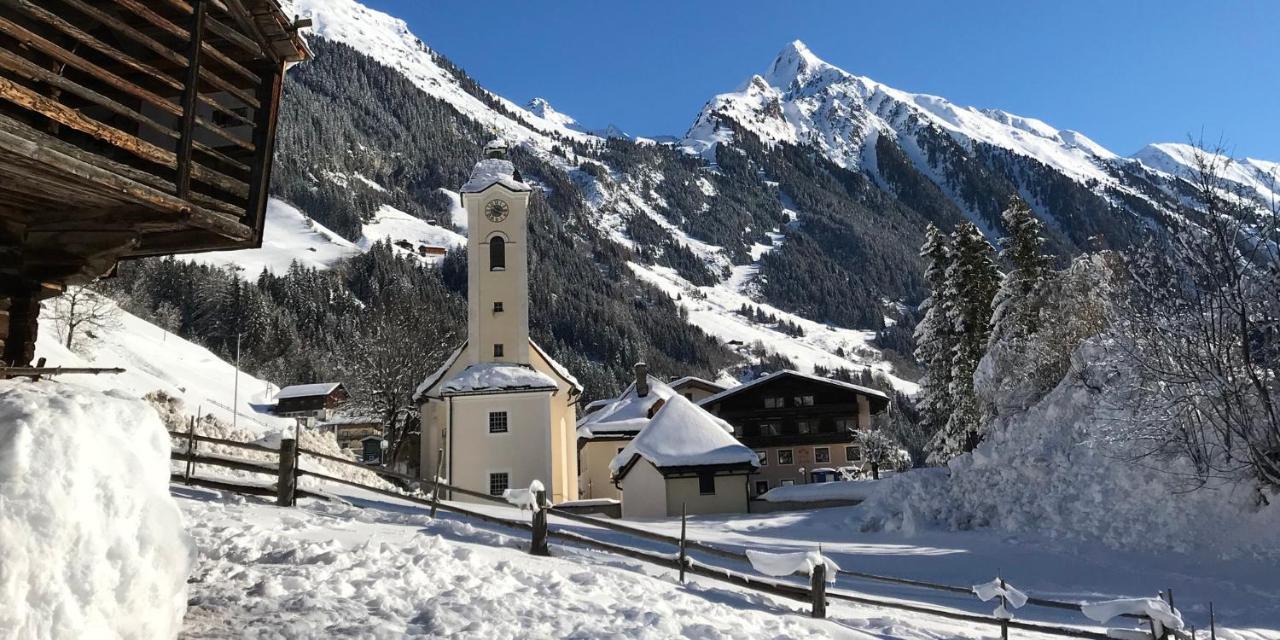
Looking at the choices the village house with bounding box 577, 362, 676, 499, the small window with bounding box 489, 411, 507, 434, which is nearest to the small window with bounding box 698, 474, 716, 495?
the small window with bounding box 489, 411, 507, 434

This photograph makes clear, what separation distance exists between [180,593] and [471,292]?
111 feet

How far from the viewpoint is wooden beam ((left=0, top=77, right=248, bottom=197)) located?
6965 mm

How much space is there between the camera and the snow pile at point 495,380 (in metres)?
37.0

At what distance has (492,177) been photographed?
139 ft

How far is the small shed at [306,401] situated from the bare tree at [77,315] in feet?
84.6

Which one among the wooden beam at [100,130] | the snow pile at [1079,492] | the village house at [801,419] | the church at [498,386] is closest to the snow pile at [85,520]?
the wooden beam at [100,130]

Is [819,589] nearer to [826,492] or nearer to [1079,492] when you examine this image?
[1079,492]

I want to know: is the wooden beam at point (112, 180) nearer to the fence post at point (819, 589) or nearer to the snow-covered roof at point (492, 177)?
the fence post at point (819, 589)

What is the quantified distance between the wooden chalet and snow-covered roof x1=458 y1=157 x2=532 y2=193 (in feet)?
102

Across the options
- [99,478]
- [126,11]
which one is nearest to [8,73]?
[126,11]

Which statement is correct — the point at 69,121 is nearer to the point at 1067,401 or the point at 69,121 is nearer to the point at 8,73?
the point at 8,73

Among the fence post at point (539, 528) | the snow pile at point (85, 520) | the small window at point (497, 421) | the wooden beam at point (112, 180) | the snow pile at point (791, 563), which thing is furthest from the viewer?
the small window at point (497, 421)

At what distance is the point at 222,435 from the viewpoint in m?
29.8

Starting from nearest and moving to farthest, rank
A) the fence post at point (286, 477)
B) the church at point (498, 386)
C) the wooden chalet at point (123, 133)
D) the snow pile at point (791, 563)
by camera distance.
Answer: the wooden chalet at point (123, 133), the snow pile at point (791, 563), the fence post at point (286, 477), the church at point (498, 386)
